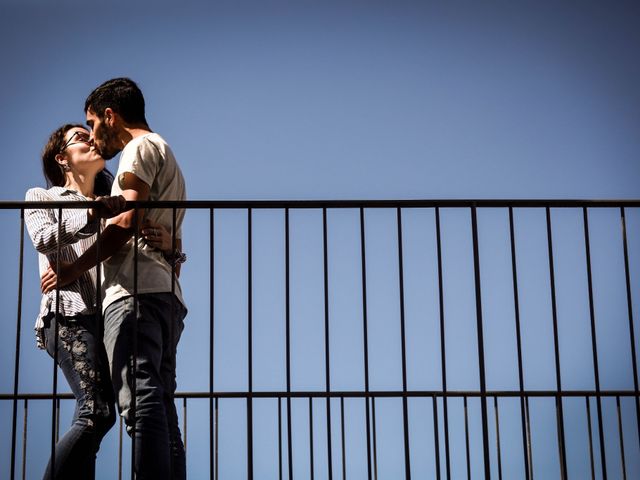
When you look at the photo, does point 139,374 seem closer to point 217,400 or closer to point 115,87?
point 115,87

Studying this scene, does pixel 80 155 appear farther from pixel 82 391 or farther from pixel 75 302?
pixel 82 391

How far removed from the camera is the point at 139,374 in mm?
3160

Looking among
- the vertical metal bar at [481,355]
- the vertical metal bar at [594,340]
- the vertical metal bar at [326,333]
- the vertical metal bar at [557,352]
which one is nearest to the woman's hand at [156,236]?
the vertical metal bar at [326,333]

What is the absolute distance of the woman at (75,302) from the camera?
3.21 meters

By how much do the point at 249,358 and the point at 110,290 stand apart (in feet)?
1.71

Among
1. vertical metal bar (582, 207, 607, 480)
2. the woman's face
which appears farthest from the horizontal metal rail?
the woman's face

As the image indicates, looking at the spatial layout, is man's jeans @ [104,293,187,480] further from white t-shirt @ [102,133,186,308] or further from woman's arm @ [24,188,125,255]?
woman's arm @ [24,188,125,255]

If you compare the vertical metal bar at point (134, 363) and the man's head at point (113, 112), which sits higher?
the man's head at point (113, 112)

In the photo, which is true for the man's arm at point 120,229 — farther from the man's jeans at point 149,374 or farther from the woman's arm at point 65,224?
the man's jeans at point 149,374

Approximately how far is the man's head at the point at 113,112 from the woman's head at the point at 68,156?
76 millimetres

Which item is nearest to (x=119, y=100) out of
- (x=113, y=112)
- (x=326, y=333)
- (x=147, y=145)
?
(x=113, y=112)

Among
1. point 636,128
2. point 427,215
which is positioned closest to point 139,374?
point 427,215

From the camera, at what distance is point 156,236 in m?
3.38

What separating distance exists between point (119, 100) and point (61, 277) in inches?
25.2
